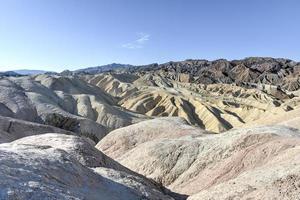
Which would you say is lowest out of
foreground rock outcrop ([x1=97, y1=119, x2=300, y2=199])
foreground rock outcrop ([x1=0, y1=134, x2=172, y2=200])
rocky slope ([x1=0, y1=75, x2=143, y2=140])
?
A: rocky slope ([x1=0, y1=75, x2=143, y2=140])

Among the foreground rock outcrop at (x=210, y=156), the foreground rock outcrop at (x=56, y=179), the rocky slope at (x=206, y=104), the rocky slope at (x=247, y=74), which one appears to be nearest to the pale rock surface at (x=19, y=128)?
the foreground rock outcrop at (x=210, y=156)

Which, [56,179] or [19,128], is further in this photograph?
[19,128]

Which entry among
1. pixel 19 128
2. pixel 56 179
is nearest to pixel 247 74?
pixel 19 128

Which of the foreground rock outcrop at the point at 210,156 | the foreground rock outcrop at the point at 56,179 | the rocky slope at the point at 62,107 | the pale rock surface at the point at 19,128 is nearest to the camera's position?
the foreground rock outcrop at the point at 56,179

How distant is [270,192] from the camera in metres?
10.9

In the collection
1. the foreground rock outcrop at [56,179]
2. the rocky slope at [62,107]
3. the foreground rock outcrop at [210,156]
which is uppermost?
the foreground rock outcrop at [56,179]

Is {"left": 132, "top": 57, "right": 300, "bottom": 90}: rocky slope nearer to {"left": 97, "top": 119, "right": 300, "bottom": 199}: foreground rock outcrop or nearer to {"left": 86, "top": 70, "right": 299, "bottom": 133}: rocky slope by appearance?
{"left": 86, "top": 70, "right": 299, "bottom": 133}: rocky slope

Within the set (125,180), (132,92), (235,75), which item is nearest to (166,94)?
(132,92)

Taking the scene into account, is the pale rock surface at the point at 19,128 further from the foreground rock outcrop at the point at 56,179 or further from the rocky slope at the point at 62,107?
the foreground rock outcrop at the point at 56,179

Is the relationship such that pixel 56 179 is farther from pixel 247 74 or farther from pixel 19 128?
pixel 247 74

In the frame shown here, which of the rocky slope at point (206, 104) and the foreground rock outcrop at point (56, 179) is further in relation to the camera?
the rocky slope at point (206, 104)

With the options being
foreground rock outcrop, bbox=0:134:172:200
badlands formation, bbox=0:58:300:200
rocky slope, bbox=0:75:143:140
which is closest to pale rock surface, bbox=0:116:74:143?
badlands formation, bbox=0:58:300:200

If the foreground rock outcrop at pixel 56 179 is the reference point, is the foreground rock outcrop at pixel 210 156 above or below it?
below

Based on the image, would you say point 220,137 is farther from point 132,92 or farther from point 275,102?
point 132,92
